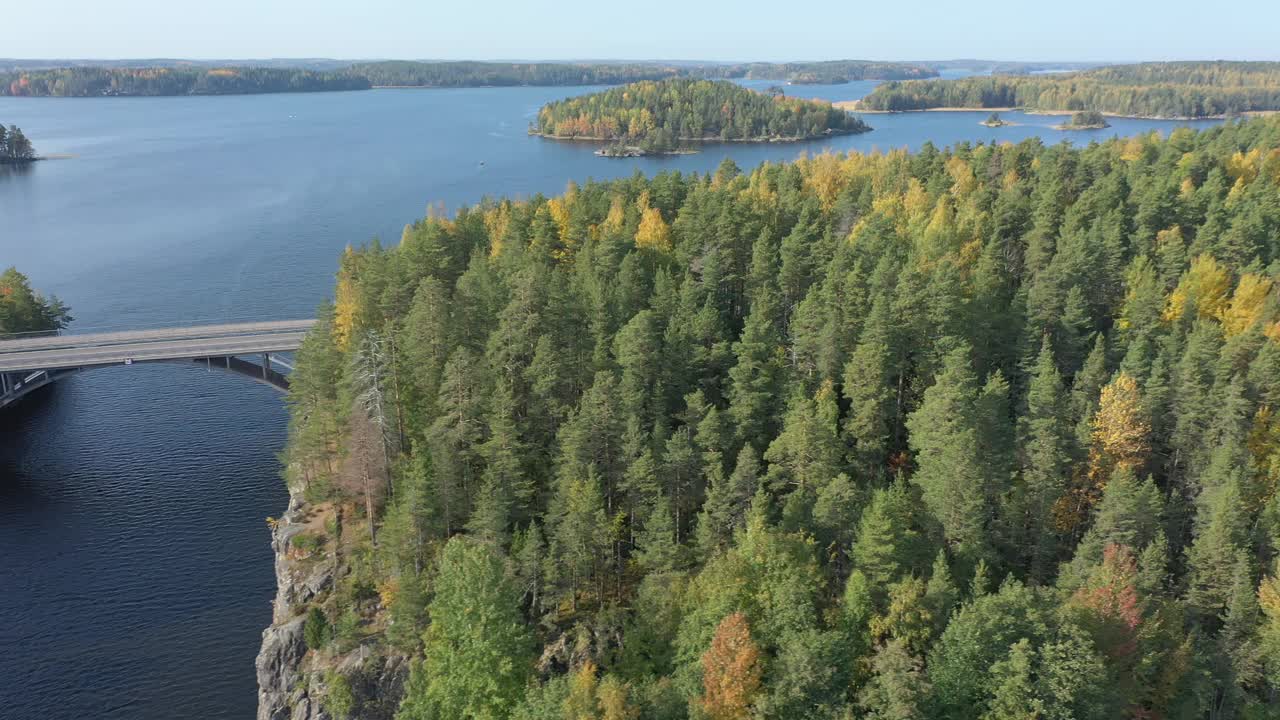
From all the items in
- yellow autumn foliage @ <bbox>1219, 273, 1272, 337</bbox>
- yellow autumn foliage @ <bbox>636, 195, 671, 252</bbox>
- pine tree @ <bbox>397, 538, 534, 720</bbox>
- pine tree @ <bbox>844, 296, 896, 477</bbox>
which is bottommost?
pine tree @ <bbox>397, 538, 534, 720</bbox>

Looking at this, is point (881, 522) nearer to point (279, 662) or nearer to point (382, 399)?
point (382, 399)

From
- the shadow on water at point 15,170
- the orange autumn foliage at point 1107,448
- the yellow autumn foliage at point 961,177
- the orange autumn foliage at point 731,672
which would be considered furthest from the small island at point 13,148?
the orange autumn foliage at point 1107,448

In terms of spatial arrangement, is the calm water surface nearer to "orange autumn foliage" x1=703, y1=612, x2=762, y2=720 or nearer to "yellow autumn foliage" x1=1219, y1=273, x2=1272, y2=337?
"orange autumn foliage" x1=703, y1=612, x2=762, y2=720

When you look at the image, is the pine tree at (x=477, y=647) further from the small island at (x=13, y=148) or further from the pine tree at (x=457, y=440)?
the small island at (x=13, y=148)

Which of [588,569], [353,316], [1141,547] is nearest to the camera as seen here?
[1141,547]

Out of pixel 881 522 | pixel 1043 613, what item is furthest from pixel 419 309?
pixel 1043 613

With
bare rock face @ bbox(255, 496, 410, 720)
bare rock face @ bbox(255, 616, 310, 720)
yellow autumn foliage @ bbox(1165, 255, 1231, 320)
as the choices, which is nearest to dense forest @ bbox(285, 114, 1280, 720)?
yellow autumn foliage @ bbox(1165, 255, 1231, 320)

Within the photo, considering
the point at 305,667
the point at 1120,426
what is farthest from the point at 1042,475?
the point at 305,667
